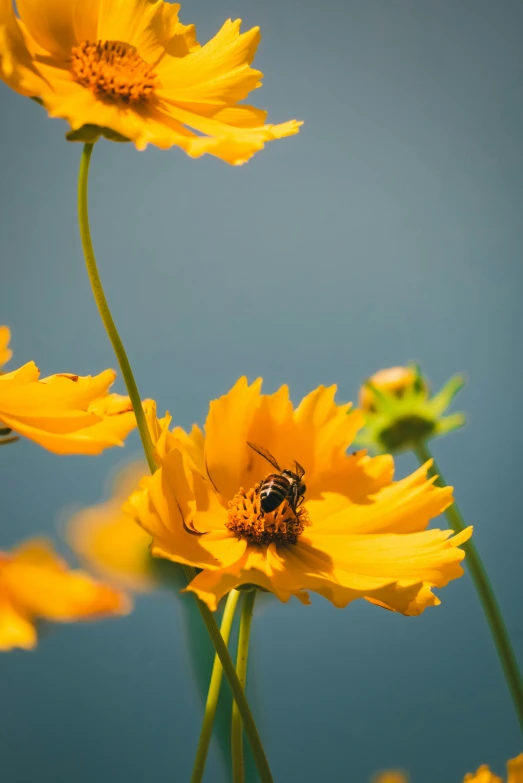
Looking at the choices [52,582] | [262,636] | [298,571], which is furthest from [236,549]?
[262,636]

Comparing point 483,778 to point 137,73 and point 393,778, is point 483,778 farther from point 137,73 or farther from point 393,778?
point 137,73

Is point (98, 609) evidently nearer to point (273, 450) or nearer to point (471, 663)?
point (273, 450)

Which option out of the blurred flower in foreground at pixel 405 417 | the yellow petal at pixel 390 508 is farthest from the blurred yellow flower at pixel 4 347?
the blurred flower in foreground at pixel 405 417

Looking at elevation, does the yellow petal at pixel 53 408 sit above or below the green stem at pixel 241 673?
above

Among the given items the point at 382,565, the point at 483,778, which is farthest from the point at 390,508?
→ the point at 483,778

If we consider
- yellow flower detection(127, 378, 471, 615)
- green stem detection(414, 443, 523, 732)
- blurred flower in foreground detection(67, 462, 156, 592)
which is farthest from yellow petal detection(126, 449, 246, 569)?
blurred flower in foreground detection(67, 462, 156, 592)

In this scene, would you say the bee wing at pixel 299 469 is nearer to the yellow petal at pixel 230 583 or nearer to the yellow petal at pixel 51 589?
the yellow petal at pixel 230 583

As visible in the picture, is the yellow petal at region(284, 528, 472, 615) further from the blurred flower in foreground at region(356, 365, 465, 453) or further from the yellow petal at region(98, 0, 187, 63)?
the blurred flower in foreground at region(356, 365, 465, 453)
